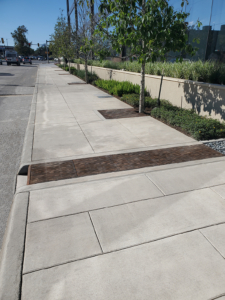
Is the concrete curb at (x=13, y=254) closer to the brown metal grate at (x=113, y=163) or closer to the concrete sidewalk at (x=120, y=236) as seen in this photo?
the concrete sidewalk at (x=120, y=236)

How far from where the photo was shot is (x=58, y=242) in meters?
2.97

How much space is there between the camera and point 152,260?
8.89 ft

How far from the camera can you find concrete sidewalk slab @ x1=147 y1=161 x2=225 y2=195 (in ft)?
13.7

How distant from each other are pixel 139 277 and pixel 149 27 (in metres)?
6.69

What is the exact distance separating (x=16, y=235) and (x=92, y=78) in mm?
18709

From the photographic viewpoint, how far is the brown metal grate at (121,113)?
8895 mm

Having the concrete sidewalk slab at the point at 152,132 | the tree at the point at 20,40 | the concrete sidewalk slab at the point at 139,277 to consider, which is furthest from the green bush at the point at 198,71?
the tree at the point at 20,40

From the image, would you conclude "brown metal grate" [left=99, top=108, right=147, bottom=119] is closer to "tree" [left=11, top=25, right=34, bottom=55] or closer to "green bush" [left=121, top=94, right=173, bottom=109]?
"green bush" [left=121, top=94, right=173, bottom=109]

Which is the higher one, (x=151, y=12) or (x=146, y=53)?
(x=151, y=12)

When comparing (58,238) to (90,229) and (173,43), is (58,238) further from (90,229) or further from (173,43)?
(173,43)

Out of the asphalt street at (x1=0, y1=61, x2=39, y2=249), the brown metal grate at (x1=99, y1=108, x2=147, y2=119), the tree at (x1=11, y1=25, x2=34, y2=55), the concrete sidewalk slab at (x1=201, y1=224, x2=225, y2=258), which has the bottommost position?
the asphalt street at (x1=0, y1=61, x2=39, y2=249)

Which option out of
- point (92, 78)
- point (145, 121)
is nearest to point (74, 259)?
point (145, 121)

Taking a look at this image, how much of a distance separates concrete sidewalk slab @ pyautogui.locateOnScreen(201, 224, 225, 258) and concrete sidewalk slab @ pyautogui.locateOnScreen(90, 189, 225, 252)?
0.32 ft

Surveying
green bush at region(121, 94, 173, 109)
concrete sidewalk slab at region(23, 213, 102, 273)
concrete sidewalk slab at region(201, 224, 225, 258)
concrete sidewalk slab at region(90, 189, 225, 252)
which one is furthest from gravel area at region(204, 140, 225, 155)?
concrete sidewalk slab at region(23, 213, 102, 273)
